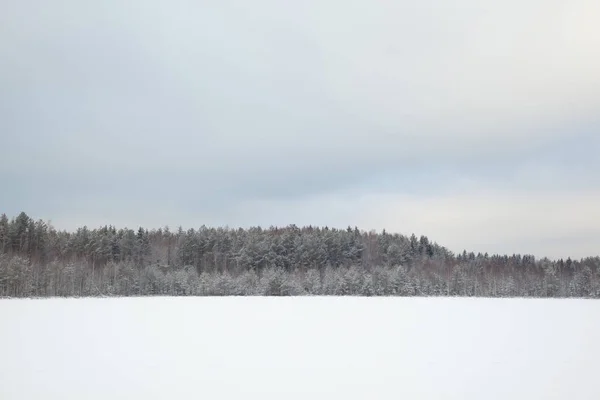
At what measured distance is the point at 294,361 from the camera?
42.0ft

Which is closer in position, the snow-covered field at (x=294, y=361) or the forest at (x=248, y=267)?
the snow-covered field at (x=294, y=361)

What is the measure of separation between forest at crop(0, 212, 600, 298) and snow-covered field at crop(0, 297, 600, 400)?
4393 centimetres

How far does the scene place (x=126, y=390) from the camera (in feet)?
30.7

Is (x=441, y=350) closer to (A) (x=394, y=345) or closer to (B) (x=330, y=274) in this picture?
(A) (x=394, y=345)

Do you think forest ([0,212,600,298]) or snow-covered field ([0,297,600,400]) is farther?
forest ([0,212,600,298])

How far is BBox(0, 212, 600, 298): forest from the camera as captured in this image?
209 feet

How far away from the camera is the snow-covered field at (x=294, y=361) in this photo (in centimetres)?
954

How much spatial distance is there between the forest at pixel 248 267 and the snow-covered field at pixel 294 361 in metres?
43.9

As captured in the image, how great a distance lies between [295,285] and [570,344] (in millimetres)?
50801

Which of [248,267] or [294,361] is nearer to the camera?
[294,361]

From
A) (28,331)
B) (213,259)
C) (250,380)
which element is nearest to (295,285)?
(213,259)

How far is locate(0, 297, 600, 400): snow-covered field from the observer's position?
9.54 meters

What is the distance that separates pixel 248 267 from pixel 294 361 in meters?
70.0

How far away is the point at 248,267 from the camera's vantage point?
81.8 metres
